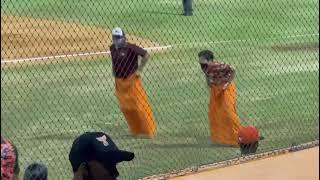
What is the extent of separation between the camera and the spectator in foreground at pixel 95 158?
4.88 metres

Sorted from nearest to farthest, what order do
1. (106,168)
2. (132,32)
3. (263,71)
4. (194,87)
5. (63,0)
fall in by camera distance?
(106,168) < (194,87) < (263,71) < (132,32) < (63,0)

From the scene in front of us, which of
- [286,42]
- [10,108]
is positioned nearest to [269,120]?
[10,108]

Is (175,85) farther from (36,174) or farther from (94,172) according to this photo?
(94,172)

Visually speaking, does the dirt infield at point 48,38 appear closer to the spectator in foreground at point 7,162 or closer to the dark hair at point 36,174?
the dark hair at point 36,174

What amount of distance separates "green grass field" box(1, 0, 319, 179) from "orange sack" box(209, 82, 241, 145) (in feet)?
0.58

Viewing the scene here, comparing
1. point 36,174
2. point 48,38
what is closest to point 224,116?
point 36,174

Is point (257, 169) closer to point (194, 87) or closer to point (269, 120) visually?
point (269, 120)

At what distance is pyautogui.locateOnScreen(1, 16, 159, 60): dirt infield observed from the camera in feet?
46.5

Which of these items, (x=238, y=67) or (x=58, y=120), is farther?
(x=238, y=67)

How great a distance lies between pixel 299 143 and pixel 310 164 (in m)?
0.81

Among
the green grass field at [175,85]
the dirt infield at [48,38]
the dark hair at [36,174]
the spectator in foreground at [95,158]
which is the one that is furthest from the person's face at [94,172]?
the dirt infield at [48,38]

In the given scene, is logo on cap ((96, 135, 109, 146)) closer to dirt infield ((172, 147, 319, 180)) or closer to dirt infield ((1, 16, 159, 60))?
dirt infield ((172, 147, 319, 180))

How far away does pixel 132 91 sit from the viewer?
331 inches

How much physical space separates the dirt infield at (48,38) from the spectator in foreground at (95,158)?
8.73 meters
